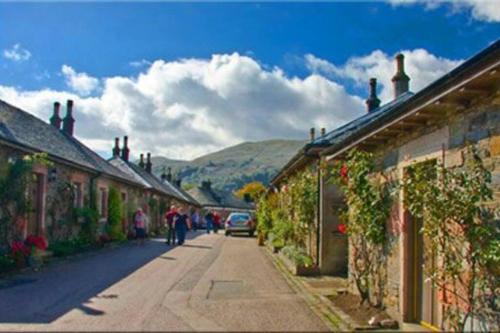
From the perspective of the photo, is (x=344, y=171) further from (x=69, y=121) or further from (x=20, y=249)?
(x=69, y=121)

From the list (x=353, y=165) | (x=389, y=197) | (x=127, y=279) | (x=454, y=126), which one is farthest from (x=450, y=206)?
(x=127, y=279)

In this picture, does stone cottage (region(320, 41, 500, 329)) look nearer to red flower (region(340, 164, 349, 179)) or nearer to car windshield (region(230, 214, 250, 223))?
red flower (region(340, 164, 349, 179))

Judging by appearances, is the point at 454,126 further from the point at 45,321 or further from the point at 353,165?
the point at 45,321

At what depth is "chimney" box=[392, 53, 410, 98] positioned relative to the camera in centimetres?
1800

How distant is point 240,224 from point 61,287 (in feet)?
77.4

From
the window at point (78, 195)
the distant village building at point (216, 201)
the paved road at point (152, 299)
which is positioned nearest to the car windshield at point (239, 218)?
the window at point (78, 195)

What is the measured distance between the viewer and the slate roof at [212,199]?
243 ft

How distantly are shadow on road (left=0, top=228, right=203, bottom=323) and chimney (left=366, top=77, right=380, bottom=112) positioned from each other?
9.75 meters

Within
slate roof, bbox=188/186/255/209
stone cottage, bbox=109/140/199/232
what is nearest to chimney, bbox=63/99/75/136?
stone cottage, bbox=109/140/199/232

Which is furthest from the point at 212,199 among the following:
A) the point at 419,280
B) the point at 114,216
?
the point at 419,280

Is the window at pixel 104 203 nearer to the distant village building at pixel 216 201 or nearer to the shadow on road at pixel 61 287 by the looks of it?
the shadow on road at pixel 61 287

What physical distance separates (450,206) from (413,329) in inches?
81.9

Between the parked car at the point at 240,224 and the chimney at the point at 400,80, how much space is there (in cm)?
1731

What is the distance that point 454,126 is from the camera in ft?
20.2
